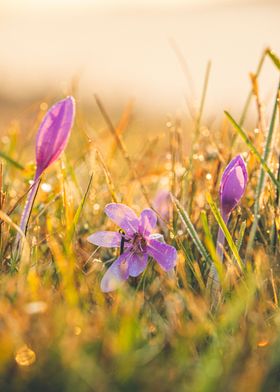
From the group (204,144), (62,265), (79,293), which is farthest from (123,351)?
(204,144)

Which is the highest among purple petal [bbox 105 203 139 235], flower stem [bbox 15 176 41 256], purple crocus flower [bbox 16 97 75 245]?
purple crocus flower [bbox 16 97 75 245]

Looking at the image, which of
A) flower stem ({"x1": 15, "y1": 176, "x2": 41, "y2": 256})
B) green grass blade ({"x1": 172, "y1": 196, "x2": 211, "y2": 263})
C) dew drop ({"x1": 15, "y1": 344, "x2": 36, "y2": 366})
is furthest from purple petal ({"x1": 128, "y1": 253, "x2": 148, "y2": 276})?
dew drop ({"x1": 15, "y1": 344, "x2": 36, "y2": 366})

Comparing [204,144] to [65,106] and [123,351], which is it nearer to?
[65,106]

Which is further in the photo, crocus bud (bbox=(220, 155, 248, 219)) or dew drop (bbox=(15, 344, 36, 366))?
crocus bud (bbox=(220, 155, 248, 219))

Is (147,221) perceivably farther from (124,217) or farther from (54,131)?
(54,131)

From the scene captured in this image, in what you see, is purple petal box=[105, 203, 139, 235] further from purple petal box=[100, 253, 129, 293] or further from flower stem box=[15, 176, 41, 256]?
flower stem box=[15, 176, 41, 256]

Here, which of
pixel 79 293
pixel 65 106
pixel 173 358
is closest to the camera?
pixel 173 358
